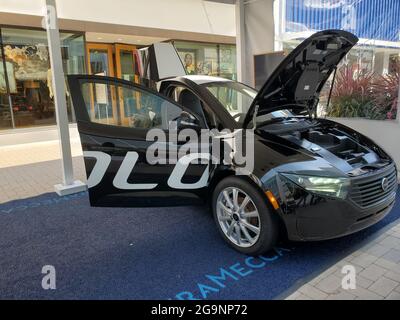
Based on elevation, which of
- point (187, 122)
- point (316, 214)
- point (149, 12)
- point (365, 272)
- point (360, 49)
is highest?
point (149, 12)

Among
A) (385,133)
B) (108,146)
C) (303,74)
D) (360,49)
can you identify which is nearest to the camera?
(108,146)

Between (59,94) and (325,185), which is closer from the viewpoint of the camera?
(325,185)

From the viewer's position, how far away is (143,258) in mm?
3018

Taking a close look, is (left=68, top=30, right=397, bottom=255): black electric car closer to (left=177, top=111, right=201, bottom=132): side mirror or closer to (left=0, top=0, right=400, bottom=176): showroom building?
(left=177, top=111, right=201, bottom=132): side mirror

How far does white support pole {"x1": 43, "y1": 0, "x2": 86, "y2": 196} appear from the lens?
428 centimetres

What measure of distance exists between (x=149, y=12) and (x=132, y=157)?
23.3 feet

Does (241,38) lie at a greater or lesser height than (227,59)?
lesser

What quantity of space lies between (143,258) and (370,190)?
199cm

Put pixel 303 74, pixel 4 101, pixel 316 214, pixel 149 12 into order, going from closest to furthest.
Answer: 1. pixel 316 214
2. pixel 303 74
3. pixel 4 101
4. pixel 149 12

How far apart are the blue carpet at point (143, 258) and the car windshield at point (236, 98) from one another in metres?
1.23

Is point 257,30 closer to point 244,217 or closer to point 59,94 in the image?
point 59,94

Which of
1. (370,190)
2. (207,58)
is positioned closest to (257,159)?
(370,190)

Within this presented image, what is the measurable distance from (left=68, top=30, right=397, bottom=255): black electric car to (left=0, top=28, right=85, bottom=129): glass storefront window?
6.25 meters
